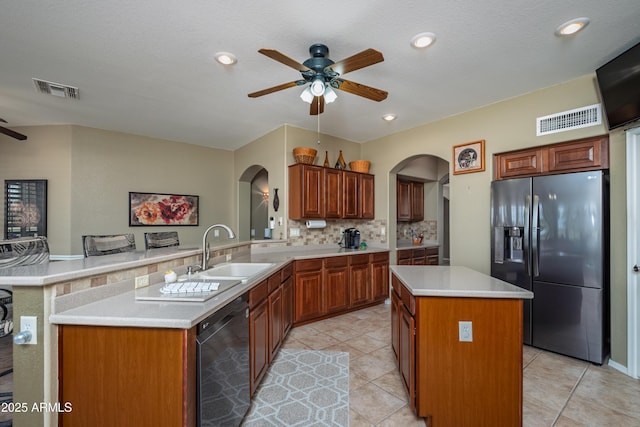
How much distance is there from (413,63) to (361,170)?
88.2 inches

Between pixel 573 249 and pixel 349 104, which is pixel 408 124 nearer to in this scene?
pixel 349 104

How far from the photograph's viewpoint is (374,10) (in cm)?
186

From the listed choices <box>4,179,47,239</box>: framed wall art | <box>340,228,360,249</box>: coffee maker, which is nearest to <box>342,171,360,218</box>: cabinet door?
<box>340,228,360,249</box>: coffee maker

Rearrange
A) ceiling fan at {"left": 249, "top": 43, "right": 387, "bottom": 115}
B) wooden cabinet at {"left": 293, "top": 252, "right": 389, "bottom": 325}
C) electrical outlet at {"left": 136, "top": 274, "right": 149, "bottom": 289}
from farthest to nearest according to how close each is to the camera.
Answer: wooden cabinet at {"left": 293, "top": 252, "right": 389, "bottom": 325} < ceiling fan at {"left": 249, "top": 43, "right": 387, "bottom": 115} < electrical outlet at {"left": 136, "top": 274, "right": 149, "bottom": 289}

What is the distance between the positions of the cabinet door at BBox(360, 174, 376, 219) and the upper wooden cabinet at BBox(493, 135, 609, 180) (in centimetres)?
186

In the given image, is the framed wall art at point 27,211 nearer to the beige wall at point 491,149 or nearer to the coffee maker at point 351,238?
the coffee maker at point 351,238

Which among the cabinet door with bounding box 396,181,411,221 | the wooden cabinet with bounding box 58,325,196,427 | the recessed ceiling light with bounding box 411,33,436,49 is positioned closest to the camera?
the wooden cabinet with bounding box 58,325,196,427

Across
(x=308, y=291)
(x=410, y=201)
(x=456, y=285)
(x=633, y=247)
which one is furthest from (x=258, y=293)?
(x=410, y=201)

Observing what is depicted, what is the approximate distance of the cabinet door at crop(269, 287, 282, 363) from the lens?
2455 millimetres

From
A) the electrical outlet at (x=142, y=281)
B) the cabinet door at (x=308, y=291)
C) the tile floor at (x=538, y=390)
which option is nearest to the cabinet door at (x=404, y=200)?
the cabinet door at (x=308, y=291)

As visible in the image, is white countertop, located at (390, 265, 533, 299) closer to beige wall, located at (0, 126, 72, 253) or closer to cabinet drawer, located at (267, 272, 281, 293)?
cabinet drawer, located at (267, 272, 281, 293)

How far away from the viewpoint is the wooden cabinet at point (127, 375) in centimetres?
125

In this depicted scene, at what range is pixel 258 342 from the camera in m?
2.12

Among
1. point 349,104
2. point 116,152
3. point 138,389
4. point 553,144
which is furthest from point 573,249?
point 116,152
